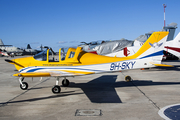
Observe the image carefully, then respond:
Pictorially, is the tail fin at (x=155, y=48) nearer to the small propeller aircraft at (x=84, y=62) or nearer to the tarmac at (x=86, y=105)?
the small propeller aircraft at (x=84, y=62)

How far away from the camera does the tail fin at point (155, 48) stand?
8.65 m

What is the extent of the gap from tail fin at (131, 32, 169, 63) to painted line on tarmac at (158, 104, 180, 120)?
339 centimetres

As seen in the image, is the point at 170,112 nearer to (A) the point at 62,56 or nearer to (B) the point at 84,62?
(B) the point at 84,62

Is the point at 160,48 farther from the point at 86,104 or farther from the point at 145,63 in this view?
the point at 86,104

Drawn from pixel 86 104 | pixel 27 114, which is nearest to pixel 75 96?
pixel 86 104

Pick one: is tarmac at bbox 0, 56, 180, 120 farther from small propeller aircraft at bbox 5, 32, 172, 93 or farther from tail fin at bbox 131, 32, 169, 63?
tail fin at bbox 131, 32, 169, 63

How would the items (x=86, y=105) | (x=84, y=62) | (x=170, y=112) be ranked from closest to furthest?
1. (x=170, y=112)
2. (x=86, y=105)
3. (x=84, y=62)

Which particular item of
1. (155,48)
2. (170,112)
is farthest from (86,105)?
(155,48)

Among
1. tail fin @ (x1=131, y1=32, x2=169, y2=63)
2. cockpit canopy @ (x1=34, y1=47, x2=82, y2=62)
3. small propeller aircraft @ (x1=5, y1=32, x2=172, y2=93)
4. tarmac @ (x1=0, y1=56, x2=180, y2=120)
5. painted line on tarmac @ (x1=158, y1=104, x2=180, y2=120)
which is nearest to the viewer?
painted line on tarmac @ (x1=158, y1=104, x2=180, y2=120)

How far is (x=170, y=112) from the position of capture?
516 cm

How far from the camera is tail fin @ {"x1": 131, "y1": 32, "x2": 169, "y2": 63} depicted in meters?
8.65

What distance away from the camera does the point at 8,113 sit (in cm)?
531

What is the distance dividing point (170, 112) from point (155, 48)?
4.30m

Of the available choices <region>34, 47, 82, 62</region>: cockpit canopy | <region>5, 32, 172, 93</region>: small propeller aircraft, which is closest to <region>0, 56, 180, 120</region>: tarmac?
<region>5, 32, 172, 93</region>: small propeller aircraft
